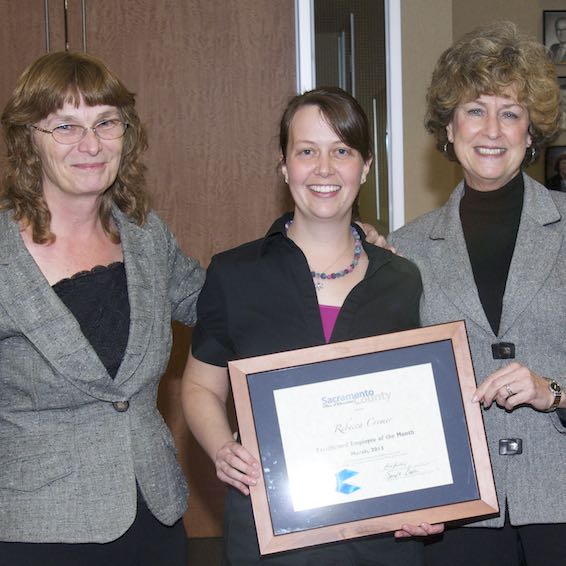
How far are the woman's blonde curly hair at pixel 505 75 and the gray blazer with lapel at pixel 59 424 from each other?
100cm

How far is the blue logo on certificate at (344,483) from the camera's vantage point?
1.83 meters

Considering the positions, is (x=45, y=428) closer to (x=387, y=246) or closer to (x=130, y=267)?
(x=130, y=267)

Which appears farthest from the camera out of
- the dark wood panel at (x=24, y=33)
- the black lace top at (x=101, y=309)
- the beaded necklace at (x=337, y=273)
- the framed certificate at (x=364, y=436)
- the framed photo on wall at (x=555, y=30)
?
the framed photo on wall at (x=555, y=30)

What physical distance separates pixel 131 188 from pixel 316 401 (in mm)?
767

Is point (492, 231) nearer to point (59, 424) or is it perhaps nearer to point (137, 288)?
point (137, 288)

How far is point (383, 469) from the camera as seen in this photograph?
6.04 ft

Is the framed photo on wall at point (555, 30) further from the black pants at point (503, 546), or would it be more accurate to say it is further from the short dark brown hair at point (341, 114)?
the black pants at point (503, 546)

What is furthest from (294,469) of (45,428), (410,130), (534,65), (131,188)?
(410,130)

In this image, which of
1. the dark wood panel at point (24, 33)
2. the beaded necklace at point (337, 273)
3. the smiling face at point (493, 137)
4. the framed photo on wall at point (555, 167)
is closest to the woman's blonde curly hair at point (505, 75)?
the smiling face at point (493, 137)

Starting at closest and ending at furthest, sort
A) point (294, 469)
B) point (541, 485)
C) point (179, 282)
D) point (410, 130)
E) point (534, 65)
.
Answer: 1. point (294, 469)
2. point (541, 485)
3. point (534, 65)
4. point (179, 282)
5. point (410, 130)

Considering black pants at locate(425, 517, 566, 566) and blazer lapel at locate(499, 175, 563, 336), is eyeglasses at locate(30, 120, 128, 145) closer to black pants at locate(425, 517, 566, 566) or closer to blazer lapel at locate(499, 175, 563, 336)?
blazer lapel at locate(499, 175, 563, 336)

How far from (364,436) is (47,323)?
2.41ft

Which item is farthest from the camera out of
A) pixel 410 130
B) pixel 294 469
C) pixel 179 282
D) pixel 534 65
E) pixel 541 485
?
pixel 410 130

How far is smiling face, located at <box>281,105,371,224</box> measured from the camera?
200 centimetres
